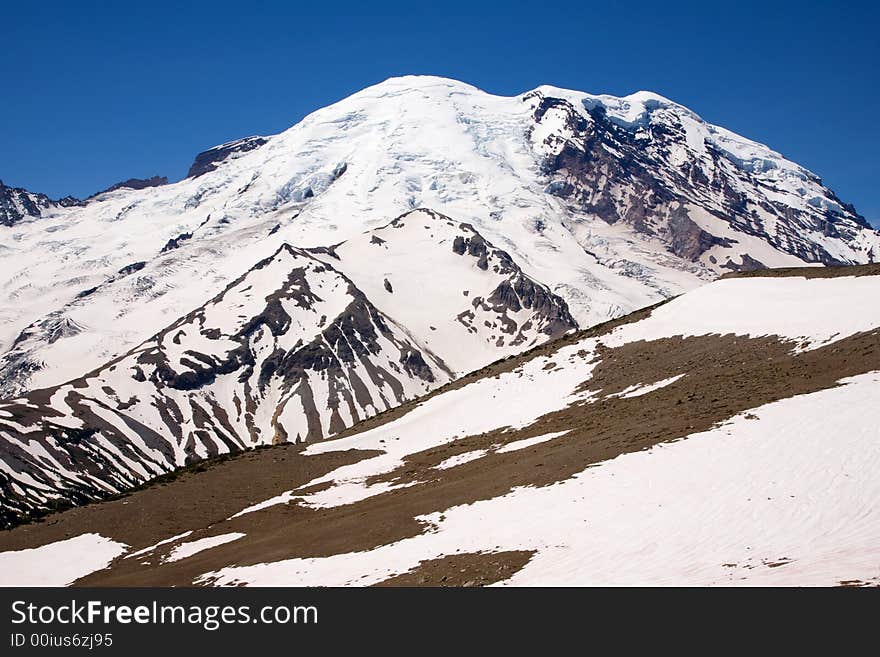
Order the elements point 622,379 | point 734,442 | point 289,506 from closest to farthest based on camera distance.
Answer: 1. point 734,442
2. point 289,506
3. point 622,379

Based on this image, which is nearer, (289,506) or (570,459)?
(570,459)

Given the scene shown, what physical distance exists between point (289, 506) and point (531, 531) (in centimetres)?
3108

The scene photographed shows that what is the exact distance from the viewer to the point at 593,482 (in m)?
45.6

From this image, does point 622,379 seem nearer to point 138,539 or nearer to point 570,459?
point 570,459

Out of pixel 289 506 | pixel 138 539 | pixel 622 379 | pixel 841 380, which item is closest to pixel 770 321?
pixel 622 379

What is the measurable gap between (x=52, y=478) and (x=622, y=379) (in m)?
136

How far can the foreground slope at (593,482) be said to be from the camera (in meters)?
33.8

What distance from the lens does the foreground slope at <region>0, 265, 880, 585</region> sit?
3384cm

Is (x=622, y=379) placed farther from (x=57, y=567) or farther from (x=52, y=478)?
(x=52, y=478)

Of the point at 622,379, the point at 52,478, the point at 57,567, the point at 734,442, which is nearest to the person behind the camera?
the point at 734,442

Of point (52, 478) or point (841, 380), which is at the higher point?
point (52, 478)

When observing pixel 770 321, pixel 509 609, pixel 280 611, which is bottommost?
pixel 509 609

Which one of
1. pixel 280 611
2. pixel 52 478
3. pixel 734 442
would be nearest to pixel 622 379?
pixel 734 442

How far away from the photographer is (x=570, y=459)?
2080 inches
